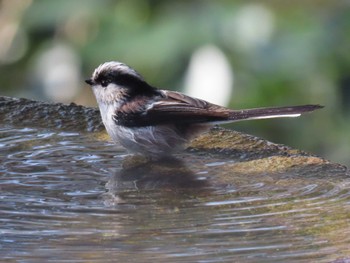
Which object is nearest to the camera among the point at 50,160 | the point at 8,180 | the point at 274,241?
the point at 274,241

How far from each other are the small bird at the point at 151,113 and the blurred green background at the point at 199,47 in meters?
0.08

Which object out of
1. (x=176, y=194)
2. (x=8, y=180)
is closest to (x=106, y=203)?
(x=176, y=194)

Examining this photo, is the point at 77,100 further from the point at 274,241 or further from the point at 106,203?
the point at 274,241

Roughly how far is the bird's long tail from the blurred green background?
4 cm

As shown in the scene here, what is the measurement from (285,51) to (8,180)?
1.33 meters

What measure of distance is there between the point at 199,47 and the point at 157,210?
108cm

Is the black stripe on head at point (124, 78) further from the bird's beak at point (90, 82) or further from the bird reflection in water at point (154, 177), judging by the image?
the bird reflection in water at point (154, 177)

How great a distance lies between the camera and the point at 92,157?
362 cm

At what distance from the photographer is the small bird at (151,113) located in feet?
13.3

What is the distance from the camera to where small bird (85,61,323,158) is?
13.3ft

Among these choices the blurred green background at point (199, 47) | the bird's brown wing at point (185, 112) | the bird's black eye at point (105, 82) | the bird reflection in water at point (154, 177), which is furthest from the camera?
the bird's black eye at point (105, 82)

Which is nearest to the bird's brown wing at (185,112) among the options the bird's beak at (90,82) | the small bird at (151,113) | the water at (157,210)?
the small bird at (151,113)

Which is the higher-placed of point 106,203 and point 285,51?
point 285,51

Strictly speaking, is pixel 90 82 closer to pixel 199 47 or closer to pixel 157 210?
pixel 199 47
